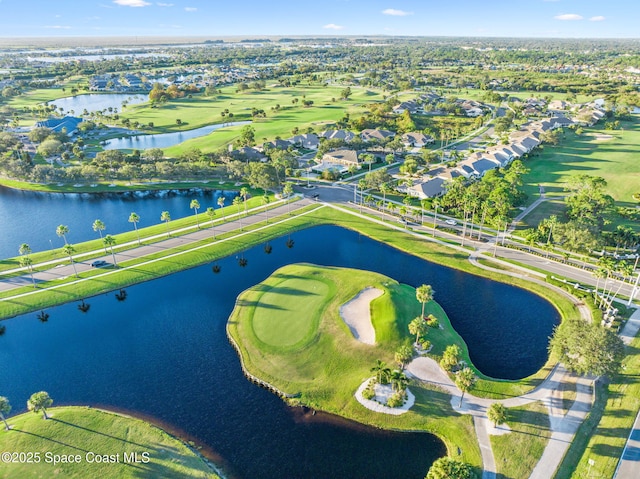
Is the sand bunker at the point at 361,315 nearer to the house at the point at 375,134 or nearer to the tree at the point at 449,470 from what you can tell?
the tree at the point at 449,470

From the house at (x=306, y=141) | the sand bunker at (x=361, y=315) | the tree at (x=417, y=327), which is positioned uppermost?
the house at (x=306, y=141)

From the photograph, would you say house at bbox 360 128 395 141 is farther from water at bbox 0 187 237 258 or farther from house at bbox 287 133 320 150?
water at bbox 0 187 237 258

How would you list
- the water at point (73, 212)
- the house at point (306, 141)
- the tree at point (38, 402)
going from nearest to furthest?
the tree at point (38, 402) < the water at point (73, 212) < the house at point (306, 141)

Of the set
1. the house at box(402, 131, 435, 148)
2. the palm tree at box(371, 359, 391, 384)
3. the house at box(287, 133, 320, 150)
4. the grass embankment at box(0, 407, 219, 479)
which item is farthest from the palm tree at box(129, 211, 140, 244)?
the house at box(402, 131, 435, 148)

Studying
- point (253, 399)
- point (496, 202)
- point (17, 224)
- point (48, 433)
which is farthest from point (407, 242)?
point (17, 224)

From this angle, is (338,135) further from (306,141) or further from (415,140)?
(415,140)

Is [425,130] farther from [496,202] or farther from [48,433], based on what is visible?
[48,433]

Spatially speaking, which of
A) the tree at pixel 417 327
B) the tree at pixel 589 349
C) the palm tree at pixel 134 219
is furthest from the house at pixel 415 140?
the tree at pixel 589 349
